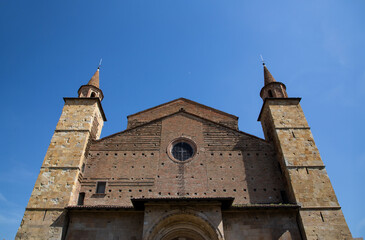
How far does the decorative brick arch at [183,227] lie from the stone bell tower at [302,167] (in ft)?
12.3

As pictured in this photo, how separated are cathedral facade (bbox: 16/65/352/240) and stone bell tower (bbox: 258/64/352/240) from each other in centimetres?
4

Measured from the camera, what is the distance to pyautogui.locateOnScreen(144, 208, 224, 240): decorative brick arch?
977cm

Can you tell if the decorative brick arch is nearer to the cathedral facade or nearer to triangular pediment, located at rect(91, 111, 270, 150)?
the cathedral facade

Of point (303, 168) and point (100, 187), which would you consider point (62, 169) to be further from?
point (303, 168)

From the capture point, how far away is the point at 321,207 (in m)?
10.5

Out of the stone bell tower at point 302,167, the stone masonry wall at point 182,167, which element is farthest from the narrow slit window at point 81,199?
the stone bell tower at point 302,167

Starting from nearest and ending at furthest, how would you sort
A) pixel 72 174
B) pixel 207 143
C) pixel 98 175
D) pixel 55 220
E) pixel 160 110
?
1. pixel 55 220
2. pixel 72 174
3. pixel 98 175
4. pixel 207 143
5. pixel 160 110

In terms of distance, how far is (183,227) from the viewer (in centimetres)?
1043

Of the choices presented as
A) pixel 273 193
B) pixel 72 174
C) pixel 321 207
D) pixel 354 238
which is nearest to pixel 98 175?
pixel 72 174

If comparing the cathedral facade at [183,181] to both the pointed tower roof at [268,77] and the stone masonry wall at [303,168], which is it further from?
the pointed tower roof at [268,77]

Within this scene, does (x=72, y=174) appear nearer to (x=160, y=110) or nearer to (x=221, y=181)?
(x=221, y=181)

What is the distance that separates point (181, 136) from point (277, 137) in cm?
498

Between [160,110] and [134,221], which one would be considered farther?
[160,110]

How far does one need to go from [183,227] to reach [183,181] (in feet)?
7.17
